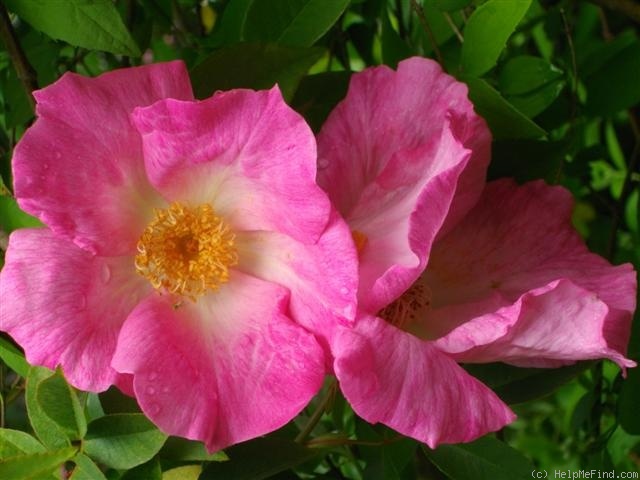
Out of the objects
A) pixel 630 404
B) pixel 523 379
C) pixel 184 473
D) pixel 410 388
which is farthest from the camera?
pixel 630 404

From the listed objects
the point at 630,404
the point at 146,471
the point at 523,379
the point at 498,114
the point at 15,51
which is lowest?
the point at 630,404

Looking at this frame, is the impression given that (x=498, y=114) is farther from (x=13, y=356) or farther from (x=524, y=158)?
(x=13, y=356)

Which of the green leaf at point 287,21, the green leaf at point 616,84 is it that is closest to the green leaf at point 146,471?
the green leaf at point 287,21

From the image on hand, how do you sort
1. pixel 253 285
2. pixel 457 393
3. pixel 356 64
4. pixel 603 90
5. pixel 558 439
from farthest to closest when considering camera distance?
pixel 558 439, pixel 356 64, pixel 603 90, pixel 253 285, pixel 457 393

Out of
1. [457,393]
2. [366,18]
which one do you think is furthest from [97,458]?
[366,18]

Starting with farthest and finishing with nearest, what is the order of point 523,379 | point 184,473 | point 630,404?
point 630,404
point 523,379
point 184,473

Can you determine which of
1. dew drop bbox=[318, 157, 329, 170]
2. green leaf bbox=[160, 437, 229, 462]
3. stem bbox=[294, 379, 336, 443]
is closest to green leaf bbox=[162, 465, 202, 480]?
green leaf bbox=[160, 437, 229, 462]

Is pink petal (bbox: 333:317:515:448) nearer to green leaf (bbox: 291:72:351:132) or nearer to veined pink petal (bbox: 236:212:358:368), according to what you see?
veined pink petal (bbox: 236:212:358:368)

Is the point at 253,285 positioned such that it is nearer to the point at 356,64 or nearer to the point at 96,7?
the point at 96,7

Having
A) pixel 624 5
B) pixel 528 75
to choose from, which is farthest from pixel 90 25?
pixel 624 5
